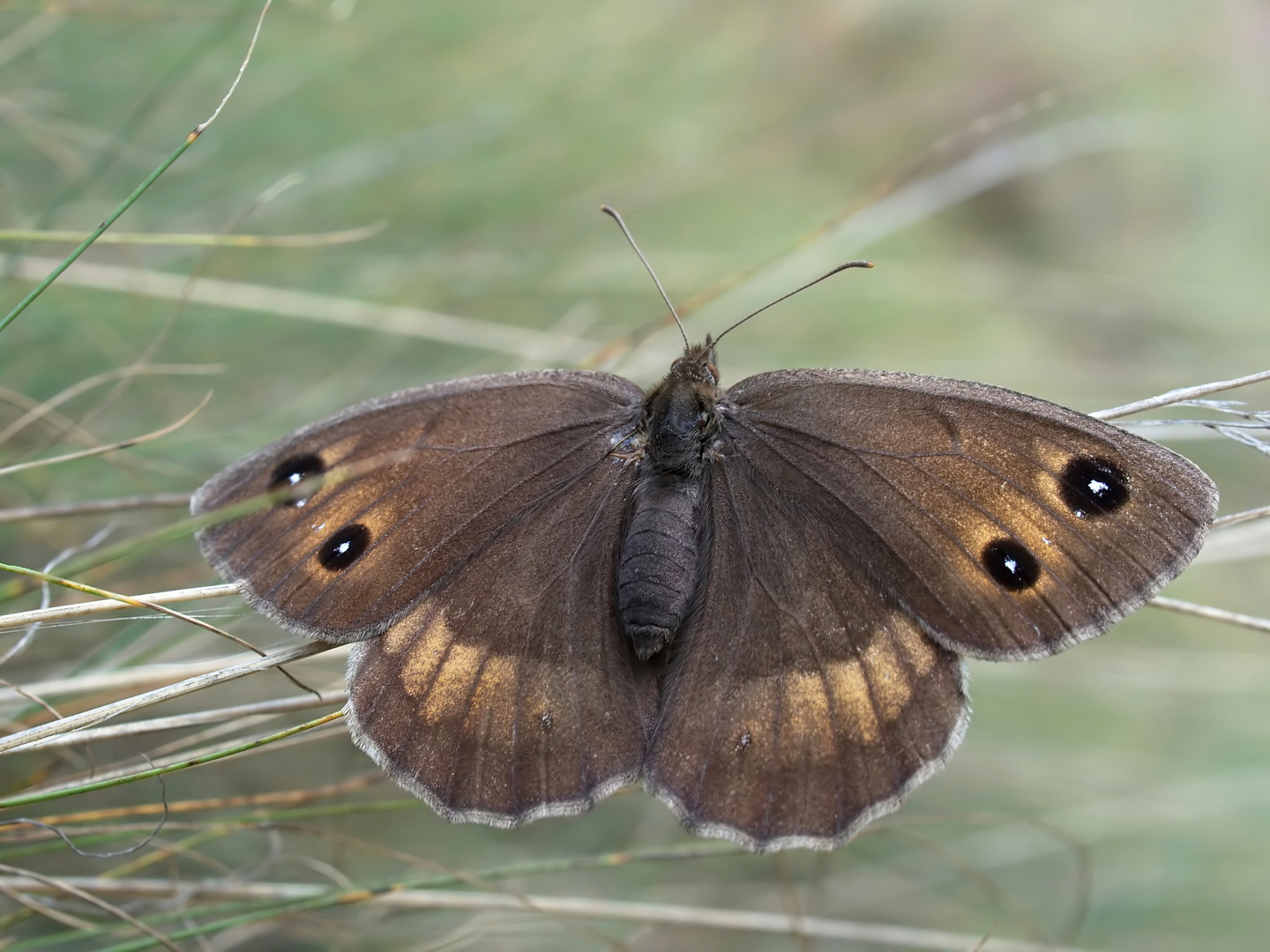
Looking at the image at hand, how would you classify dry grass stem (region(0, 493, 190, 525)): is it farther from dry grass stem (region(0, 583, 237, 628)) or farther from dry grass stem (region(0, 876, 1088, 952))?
dry grass stem (region(0, 876, 1088, 952))

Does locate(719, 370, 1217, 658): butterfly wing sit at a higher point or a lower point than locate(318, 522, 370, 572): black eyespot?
lower

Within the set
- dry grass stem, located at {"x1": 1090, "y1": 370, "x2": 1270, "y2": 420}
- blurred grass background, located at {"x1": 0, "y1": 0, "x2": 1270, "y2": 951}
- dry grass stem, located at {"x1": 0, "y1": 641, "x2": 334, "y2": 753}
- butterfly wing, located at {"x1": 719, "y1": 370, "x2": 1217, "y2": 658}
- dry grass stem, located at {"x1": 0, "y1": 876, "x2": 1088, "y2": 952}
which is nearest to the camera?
dry grass stem, located at {"x1": 0, "y1": 641, "x2": 334, "y2": 753}

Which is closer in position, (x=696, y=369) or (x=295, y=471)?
(x=295, y=471)

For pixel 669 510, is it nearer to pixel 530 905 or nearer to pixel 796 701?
pixel 796 701

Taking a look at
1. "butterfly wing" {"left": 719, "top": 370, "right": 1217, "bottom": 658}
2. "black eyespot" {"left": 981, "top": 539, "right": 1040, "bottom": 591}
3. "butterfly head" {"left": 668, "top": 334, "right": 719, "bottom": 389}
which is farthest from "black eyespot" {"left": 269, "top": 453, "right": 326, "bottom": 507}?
"black eyespot" {"left": 981, "top": 539, "right": 1040, "bottom": 591}

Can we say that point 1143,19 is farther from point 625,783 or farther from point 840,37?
point 625,783

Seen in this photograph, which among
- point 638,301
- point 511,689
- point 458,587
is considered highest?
point 458,587

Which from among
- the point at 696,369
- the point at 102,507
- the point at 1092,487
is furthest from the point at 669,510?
the point at 102,507

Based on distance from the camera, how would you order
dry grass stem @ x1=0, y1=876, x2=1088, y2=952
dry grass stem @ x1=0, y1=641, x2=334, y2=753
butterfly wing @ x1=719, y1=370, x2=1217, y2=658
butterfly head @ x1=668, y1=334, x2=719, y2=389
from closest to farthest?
dry grass stem @ x1=0, y1=641, x2=334, y2=753 < butterfly wing @ x1=719, y1=370, x2=1217, y2=658 < dry grass stem @ x1=0, y1=876, x2=1088, y2=952 < butterfly head @ x1=668, y1=334, x2=719, y2=389
